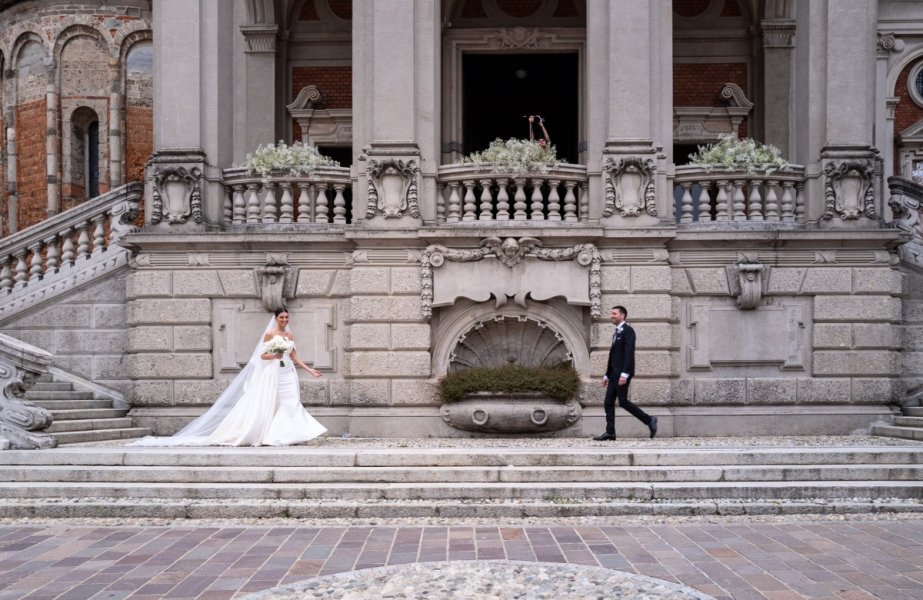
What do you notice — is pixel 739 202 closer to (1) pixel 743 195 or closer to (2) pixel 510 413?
(1) pixel 743 195

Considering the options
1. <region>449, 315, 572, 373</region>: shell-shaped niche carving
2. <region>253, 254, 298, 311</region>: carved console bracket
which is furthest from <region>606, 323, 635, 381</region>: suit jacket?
<region>253, 254, 298, 311</region>: carved console bracket

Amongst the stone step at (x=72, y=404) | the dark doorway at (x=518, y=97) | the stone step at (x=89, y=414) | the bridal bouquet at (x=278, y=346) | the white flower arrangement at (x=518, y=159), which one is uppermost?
the dark doorway at (x=518, y=97)

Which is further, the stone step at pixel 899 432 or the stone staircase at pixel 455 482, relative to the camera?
the stone step at pixel 899 432

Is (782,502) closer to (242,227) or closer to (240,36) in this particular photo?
(242,227)

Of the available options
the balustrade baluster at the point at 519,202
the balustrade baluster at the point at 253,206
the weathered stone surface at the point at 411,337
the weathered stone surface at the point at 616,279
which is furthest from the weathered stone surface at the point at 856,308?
the balustrade baluster at the point at 253,206

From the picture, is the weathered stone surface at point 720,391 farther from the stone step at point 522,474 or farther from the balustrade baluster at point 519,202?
the balustrade baluster at point 519,202

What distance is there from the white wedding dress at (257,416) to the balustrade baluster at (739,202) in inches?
286

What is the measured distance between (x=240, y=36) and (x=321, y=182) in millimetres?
5835

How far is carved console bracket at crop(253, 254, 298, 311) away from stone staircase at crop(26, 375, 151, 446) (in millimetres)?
2808

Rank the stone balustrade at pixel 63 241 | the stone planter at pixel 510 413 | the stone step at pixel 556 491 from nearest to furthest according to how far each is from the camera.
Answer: the stone step at pixel 556 491 < the stone planter at pixel 510 413 < the stone balustrade at pixel 63 241

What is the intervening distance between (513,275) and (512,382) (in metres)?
1.68

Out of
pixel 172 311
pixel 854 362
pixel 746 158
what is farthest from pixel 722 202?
pixel 172 311

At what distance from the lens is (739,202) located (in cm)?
1330

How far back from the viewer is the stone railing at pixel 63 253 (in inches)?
533
